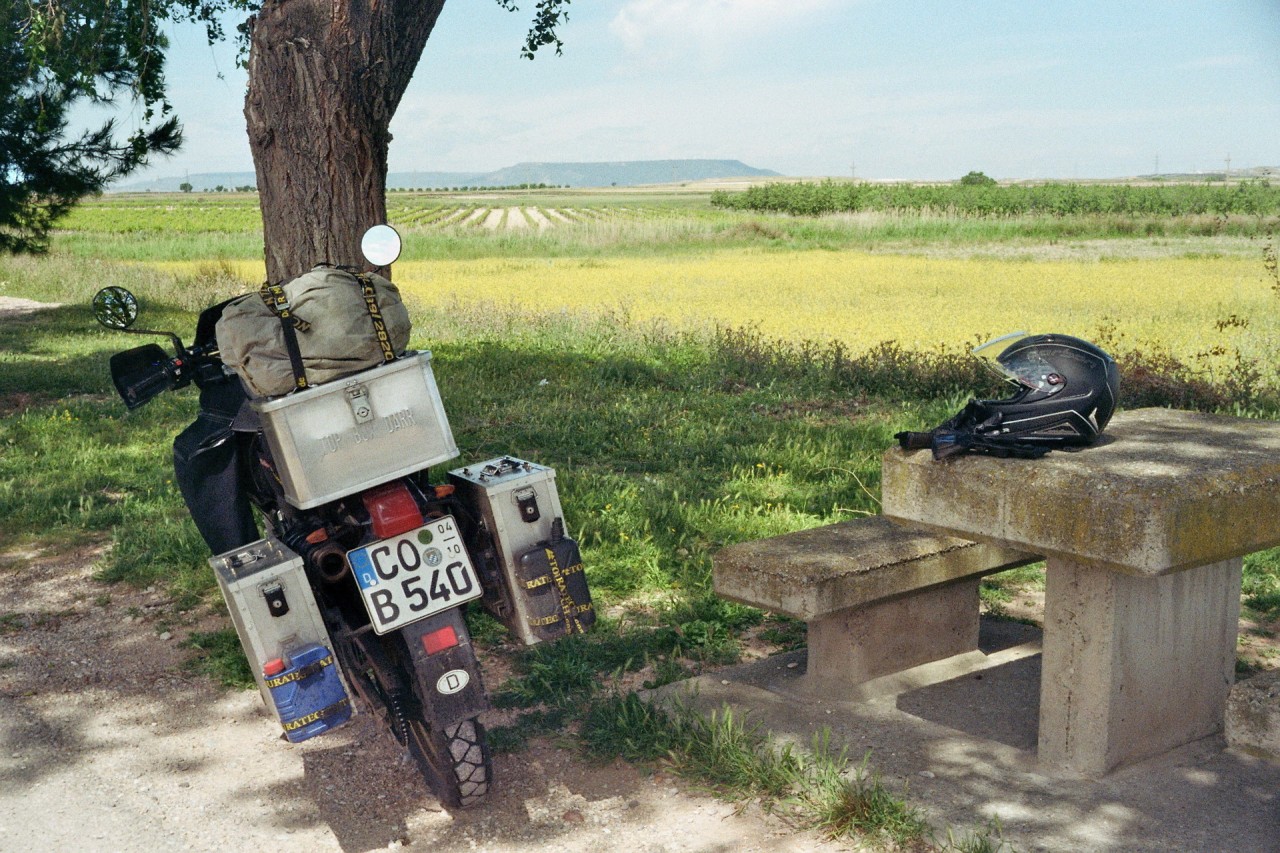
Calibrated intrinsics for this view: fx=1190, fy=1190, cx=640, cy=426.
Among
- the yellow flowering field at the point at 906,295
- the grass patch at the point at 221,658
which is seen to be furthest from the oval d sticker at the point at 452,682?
the yellow flowering field at the point at 906,295

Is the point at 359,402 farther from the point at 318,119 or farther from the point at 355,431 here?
the point at 318,119

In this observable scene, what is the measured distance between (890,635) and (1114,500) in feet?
4.49

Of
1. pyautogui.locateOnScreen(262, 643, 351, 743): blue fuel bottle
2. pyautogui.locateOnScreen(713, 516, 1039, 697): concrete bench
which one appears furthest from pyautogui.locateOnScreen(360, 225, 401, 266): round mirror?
pyautogui.locateOnScreen(713, 516, 1039, 697): concrete bench

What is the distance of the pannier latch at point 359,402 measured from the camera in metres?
2.95

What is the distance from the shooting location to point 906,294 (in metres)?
18.7

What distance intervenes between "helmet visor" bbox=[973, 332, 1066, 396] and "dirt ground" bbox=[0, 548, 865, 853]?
4.46 feet

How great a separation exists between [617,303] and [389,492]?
50.6 ft

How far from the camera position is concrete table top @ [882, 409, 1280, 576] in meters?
2.87

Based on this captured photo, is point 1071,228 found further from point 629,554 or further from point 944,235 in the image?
point 629,554

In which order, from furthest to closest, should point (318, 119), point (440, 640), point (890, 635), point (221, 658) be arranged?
point (318, 119) → point (221, 658) → point (890, 635) → point (440, 640)

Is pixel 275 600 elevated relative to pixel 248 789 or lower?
elevated

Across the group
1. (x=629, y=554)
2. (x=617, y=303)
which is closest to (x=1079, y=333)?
(x=617, y=303)

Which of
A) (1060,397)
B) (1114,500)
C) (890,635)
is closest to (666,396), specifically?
(890,635)

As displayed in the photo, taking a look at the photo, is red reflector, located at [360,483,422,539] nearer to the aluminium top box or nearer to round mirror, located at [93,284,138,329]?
the aluminium top box
